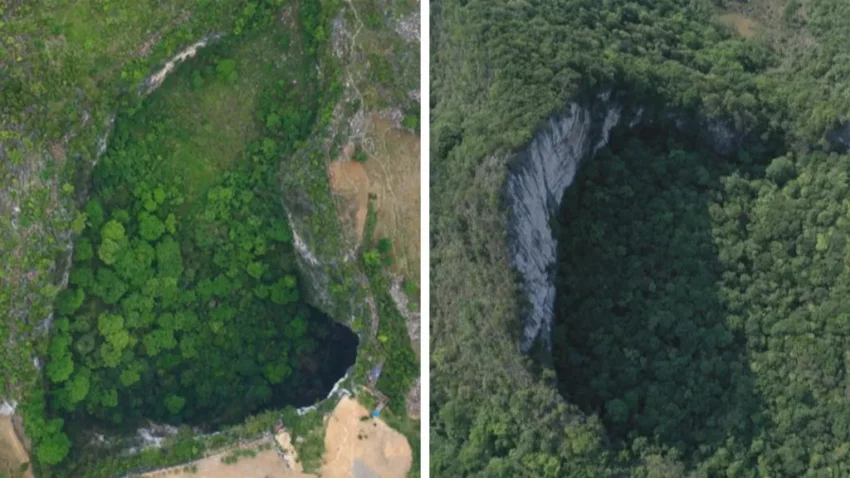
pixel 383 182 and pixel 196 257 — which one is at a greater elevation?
pixel 383 182

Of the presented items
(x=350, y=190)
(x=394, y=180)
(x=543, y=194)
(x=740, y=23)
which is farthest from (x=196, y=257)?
(x=740, y=23)

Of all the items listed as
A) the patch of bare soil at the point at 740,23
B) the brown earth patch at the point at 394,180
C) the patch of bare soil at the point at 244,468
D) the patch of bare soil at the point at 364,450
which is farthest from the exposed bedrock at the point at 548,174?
the patch of bare soil at the point at 244,468

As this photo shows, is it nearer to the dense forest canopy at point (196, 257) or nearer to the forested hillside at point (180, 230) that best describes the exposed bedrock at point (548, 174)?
the forested hillside at point (180, 230)

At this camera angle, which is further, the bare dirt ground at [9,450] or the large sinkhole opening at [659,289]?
the large sinkhole opening at [659,289]

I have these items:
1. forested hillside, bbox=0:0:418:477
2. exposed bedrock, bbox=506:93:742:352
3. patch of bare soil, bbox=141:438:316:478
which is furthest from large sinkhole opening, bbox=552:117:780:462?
patch of bare soil, bbox=141:438:316:478

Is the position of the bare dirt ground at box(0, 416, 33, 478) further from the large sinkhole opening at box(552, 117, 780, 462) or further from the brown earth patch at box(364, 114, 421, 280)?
the large sinkhole opening at box(552, 117, 780, 462)

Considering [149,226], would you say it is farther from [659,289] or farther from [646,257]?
[659,289]
